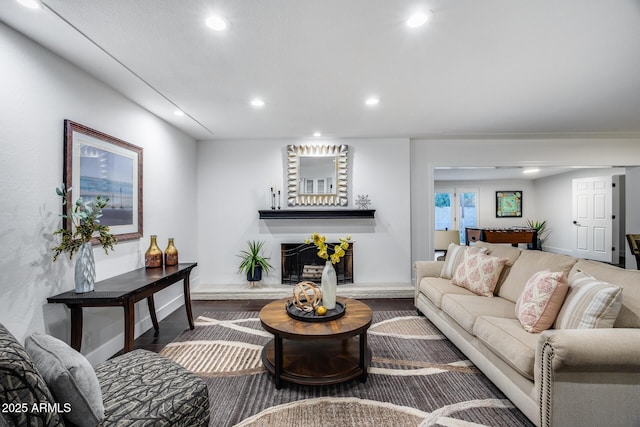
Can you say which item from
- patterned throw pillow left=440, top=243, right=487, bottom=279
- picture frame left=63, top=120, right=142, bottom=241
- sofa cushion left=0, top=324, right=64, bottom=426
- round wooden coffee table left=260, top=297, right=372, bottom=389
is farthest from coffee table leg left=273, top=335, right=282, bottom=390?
patterned throw pillow left=440, top=243, right=487, bottom=279

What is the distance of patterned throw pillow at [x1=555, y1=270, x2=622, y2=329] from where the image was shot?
1.63 m

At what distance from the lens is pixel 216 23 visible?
5.92ft

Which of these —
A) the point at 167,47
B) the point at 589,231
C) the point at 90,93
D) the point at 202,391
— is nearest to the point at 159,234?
the point at 90,93

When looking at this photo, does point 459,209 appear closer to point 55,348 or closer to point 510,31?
point 510,31

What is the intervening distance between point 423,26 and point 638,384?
7.75 ft

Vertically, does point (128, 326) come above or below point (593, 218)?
below

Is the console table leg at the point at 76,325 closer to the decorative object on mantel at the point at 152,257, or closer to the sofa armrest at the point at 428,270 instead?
the decorative object on mantel at the point at 152,257

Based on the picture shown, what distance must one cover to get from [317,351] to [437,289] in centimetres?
145

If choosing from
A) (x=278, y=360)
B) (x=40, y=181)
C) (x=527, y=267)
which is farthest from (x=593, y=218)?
(x=40, y=181)

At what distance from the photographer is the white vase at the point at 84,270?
6.95 feet

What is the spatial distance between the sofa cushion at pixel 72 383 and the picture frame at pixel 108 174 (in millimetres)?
1381

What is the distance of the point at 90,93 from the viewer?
248 cm

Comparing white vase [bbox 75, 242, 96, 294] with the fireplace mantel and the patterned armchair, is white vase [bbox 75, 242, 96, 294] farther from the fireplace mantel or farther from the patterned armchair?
the fireplace mantel

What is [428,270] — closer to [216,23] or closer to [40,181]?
[216,23]
